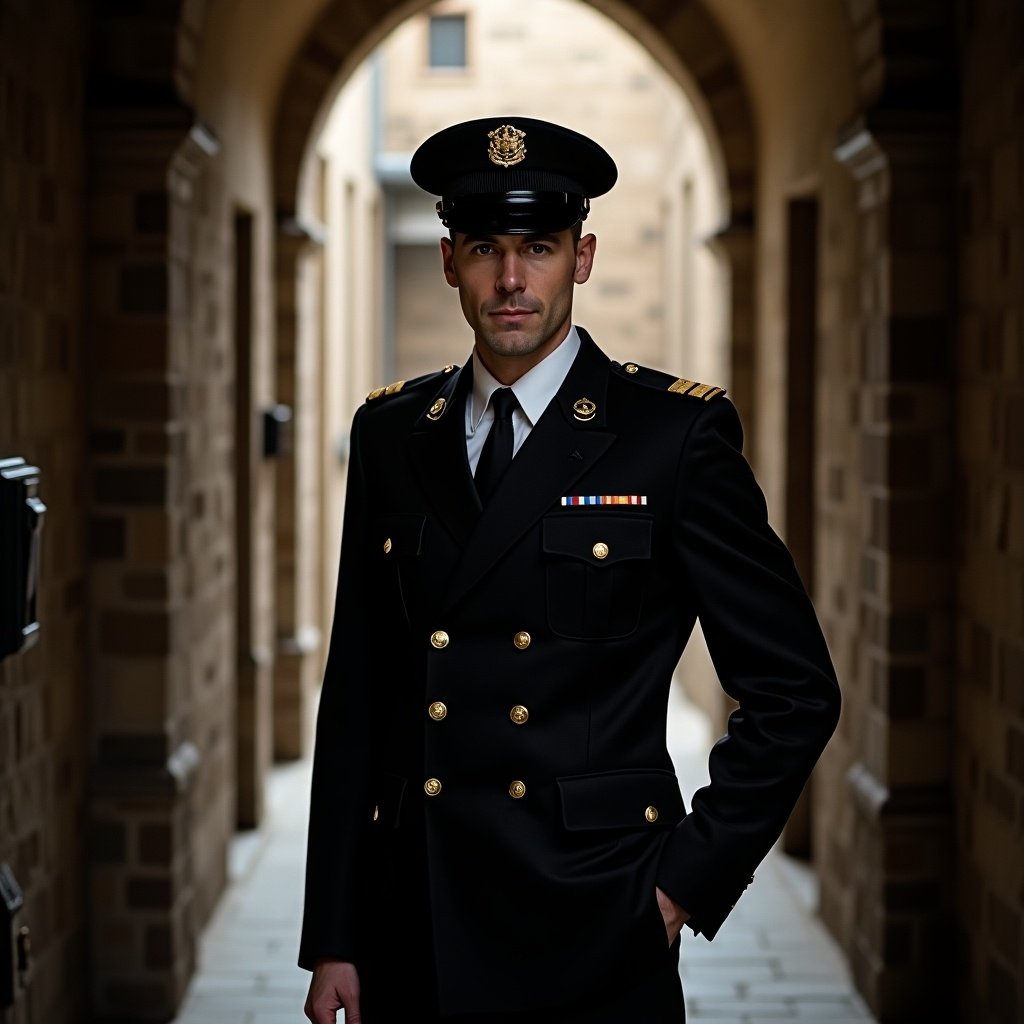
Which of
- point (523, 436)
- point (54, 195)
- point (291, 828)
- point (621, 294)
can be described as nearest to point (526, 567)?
point (523, 436)

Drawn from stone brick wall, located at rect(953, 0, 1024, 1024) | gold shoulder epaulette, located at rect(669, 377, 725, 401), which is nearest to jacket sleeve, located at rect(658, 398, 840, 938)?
gold shoulder epaulette, located at rect(669, 377, 725, 401)

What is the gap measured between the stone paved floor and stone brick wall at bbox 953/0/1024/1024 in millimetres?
587

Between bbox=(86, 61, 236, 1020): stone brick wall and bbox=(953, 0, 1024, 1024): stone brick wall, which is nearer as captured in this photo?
bbox=(953, 0, 1024, 1024): stone brick wall

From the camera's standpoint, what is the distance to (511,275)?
6.57 ft

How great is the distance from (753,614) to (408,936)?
1.85ft

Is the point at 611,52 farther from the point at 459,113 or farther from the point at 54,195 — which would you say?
the point at 54,195

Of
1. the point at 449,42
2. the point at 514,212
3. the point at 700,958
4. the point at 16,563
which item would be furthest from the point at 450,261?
the point at 449,42

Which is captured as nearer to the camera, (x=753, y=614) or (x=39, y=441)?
(x=753, y=614)

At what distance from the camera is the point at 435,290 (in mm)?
15102

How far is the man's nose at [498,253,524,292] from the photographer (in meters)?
2.00

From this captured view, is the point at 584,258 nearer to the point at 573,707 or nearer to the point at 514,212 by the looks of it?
the point at 514,212

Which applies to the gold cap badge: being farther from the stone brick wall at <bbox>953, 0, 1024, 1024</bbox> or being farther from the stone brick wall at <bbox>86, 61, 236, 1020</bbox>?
the stone brick wall at <bbox>86, 61, 236, 1020</bbox>

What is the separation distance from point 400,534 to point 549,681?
271 mm

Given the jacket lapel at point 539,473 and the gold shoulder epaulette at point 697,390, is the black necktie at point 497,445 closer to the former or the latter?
the jacket lapel at point 539,473
